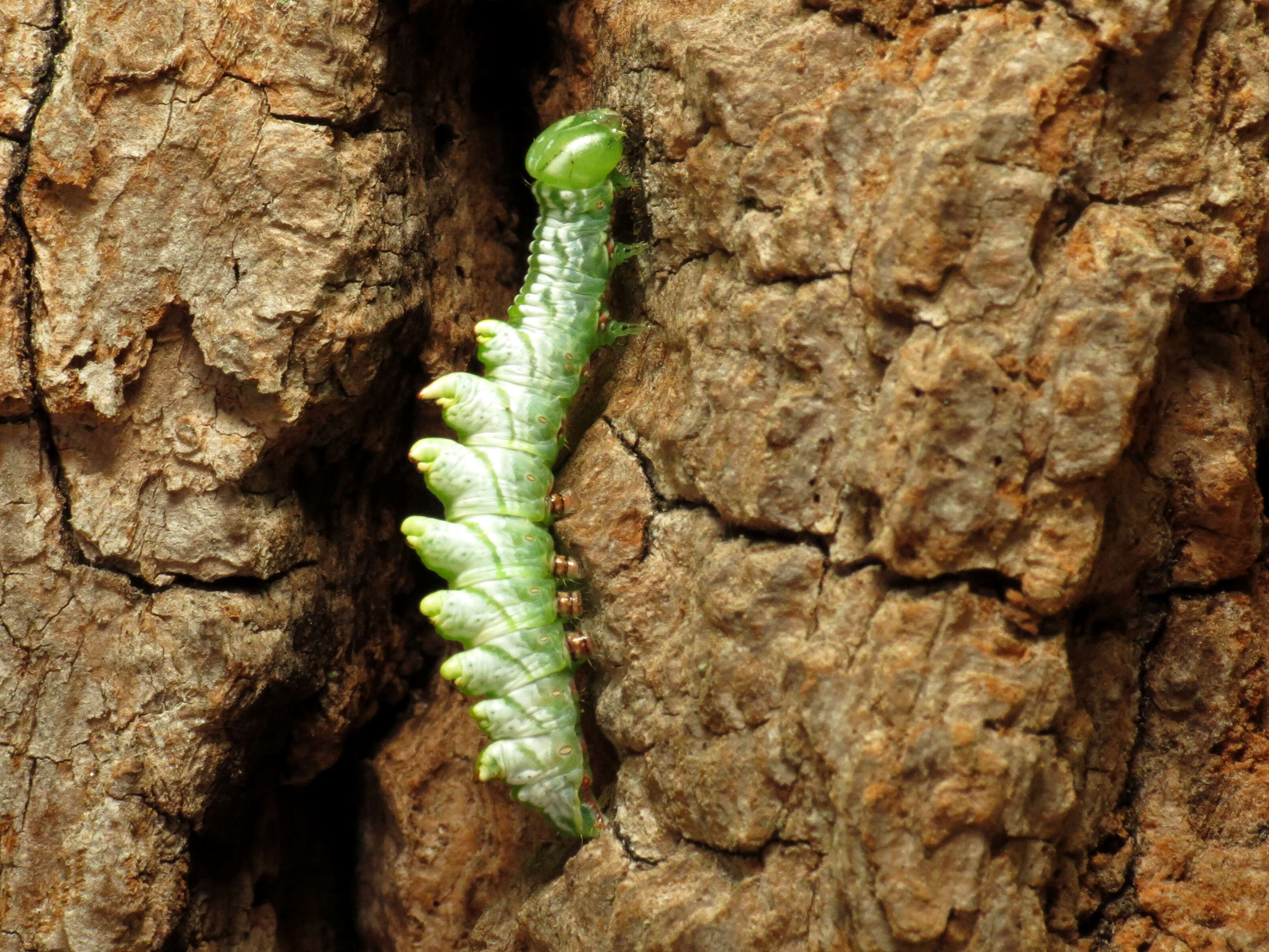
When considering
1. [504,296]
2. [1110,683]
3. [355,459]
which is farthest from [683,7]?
[1110,683]

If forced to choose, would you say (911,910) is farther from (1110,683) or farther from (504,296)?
(504,296)

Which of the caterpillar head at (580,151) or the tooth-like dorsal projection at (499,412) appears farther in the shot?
the tooth-like dorsal projection at (499,412)

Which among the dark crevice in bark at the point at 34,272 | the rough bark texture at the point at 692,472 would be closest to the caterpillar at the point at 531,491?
the rough bark texture at the point at 692,472

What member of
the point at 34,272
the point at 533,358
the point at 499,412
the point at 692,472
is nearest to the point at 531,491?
the point at 499,412

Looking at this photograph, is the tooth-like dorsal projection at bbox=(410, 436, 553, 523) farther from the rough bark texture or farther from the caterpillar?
the rough bark texture

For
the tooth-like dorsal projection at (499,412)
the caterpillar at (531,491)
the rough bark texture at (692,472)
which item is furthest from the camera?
the tooth-like dorsal projection at (499,412)

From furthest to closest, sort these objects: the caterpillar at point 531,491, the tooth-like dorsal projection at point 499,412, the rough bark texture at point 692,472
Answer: the tooth-like dorsal projection at point 499,412
the caterpillar at point 531,491
the rough bark texture at point 692,472

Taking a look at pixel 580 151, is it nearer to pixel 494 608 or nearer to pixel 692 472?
pixel 692 472

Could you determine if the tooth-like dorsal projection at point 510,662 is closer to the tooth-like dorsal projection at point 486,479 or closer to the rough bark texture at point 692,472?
the rough bark texture at point 692,472
